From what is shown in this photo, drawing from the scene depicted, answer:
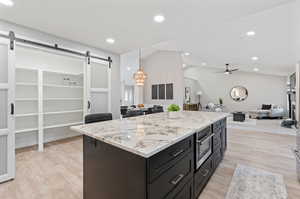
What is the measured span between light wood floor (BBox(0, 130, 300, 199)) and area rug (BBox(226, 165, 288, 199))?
0.08 metres

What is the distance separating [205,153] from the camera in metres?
1.86

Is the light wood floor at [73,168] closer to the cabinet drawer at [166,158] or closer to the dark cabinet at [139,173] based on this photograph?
the dark cabinet at [139,173]

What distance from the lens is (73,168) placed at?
2.47m

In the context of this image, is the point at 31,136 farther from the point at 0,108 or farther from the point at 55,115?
the point at 0,108

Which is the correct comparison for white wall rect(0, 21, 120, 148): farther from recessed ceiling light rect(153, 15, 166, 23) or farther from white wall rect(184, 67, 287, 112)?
white wall rect(184, 67, 287, 112)

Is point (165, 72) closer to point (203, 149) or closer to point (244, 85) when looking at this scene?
point (244, 85)

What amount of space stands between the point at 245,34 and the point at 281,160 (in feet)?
10.5

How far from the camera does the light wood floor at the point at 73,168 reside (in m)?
1.85

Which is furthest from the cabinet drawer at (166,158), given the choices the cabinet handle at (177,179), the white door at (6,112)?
the white door at (6,112)

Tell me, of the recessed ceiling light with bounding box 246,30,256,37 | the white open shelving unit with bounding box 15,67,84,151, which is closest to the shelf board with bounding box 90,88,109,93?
the white open shelving unit with bounding box 15,67,84,151

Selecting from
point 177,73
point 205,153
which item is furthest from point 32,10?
point 177,73

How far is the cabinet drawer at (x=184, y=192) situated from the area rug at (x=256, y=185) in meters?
0.67

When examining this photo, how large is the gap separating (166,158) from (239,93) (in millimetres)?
11397

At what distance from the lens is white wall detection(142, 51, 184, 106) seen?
8051mm
